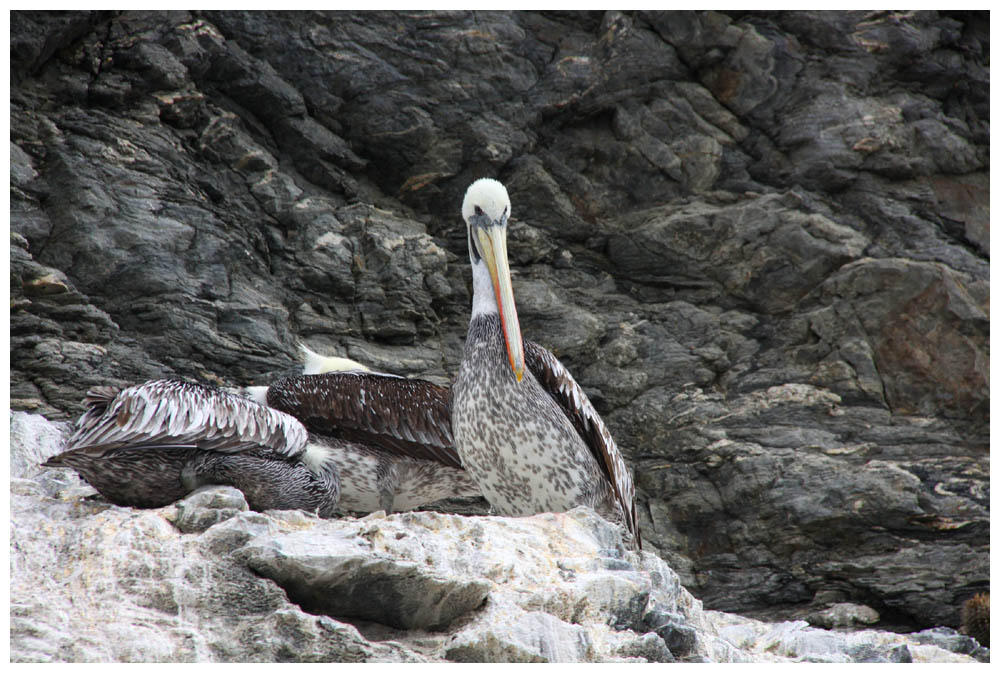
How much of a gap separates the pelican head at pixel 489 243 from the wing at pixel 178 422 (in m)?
1.20

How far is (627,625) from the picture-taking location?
11.2 ft

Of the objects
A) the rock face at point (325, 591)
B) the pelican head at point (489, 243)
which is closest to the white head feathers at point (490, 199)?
the pelican head at point (489, 243)

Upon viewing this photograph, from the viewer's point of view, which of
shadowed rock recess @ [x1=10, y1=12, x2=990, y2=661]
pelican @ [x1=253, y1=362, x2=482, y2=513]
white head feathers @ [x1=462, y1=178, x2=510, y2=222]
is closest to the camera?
white head feathers @ [x1=462, y1=178, x2=510, y2=222]

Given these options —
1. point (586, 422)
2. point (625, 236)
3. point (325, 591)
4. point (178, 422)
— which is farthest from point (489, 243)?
point (325, 591)

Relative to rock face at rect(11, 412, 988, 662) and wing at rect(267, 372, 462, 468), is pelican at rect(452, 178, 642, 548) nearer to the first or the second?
wing at rect(267, 372, 462, 468)

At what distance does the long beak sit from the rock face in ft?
3.19

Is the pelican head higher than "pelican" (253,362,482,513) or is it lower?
higher

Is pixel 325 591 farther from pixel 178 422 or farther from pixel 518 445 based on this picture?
pixel 518 445

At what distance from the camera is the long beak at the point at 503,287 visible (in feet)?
15.1

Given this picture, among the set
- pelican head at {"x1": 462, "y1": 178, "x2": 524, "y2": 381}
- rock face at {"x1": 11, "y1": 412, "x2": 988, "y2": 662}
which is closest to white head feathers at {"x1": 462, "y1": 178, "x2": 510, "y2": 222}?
pelican head at {"x1": 462, "y1": 178, "x2": 524, "y2": 381}

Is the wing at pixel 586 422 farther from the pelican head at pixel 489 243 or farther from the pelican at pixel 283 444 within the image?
the pelican at pixel 283 444

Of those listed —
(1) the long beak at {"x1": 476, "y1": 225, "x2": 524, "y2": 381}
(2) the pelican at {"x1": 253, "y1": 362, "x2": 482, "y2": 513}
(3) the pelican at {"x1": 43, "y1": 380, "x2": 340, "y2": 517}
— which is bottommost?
(3) the pelican at {"x1": 43, "y1": 380, "x2": 340, "y2": 517}

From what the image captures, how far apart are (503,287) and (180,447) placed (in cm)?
172

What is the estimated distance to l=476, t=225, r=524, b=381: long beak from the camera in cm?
460
